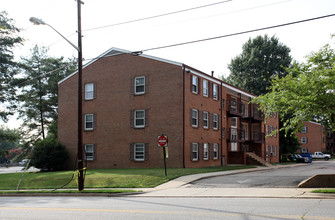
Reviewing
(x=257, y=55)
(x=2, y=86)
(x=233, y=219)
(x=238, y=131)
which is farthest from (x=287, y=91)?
(x=257, y=55)

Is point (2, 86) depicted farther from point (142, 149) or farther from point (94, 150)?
point (142, 149)

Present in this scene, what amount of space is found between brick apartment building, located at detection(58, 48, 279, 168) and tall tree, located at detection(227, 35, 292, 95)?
74.4 feet

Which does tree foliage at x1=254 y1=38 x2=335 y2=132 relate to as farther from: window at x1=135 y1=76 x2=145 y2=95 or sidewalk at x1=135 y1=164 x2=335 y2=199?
window at x1=135 y1=76 x2=145 y2=95

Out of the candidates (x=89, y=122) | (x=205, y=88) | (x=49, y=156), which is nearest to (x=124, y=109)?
(x=89, y=122)

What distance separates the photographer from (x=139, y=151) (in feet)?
101

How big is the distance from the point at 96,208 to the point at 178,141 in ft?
57.5

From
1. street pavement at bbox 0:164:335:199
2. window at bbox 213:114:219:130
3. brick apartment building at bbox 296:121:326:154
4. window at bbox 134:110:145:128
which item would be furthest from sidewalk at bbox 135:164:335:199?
brick apartment building at bbox 296:121:326:154

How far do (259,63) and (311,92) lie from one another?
45026 millimetres

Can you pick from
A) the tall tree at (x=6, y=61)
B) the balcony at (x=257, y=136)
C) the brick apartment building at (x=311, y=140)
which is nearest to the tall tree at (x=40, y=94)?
the tall tree at (x=6, y=61)

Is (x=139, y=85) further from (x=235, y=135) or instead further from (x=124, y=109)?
(x=235, y=135)

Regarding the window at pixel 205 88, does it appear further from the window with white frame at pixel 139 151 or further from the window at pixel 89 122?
the window at pixel 89 122

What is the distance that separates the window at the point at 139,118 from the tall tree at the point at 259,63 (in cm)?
3112

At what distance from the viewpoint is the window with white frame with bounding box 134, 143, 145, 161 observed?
100 ft

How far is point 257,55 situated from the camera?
58969 millimetres
